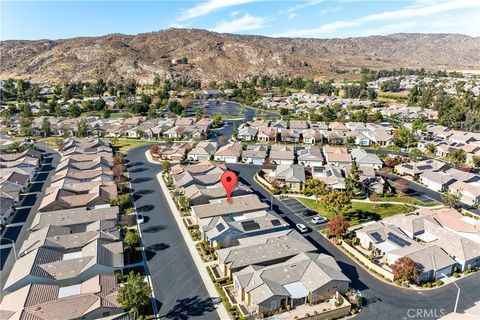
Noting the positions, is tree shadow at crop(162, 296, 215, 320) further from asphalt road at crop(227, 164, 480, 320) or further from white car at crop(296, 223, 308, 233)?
white car at crop(296, 223, 308, 233)

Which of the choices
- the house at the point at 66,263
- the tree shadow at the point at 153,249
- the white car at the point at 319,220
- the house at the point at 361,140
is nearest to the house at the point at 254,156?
the house at the point at 361,140

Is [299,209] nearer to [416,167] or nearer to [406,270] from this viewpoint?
[406,270]

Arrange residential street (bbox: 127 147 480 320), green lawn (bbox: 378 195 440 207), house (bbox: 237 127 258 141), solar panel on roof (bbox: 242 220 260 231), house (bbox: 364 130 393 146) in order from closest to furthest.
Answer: residential street (bbox: 127 147 480 320) → solar panel on roof (bbox: 242 220 260 231) → green lawn (bbox: 378 195 440 207) → house (bbox: 364 130 393 146) → house (bbox: 237 127 258 141)

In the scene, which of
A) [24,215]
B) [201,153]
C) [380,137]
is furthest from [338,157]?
[24,215]

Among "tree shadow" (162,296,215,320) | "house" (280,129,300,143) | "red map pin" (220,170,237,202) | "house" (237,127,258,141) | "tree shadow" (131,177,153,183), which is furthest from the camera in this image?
"house" (237,127,258,141)

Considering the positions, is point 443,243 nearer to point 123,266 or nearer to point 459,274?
point 459,274

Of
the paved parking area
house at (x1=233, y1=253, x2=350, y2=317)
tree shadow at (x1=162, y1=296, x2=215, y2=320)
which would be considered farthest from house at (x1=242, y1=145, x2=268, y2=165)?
tree shadow at (x1=162, y1=296, x2=215, y2=320)
